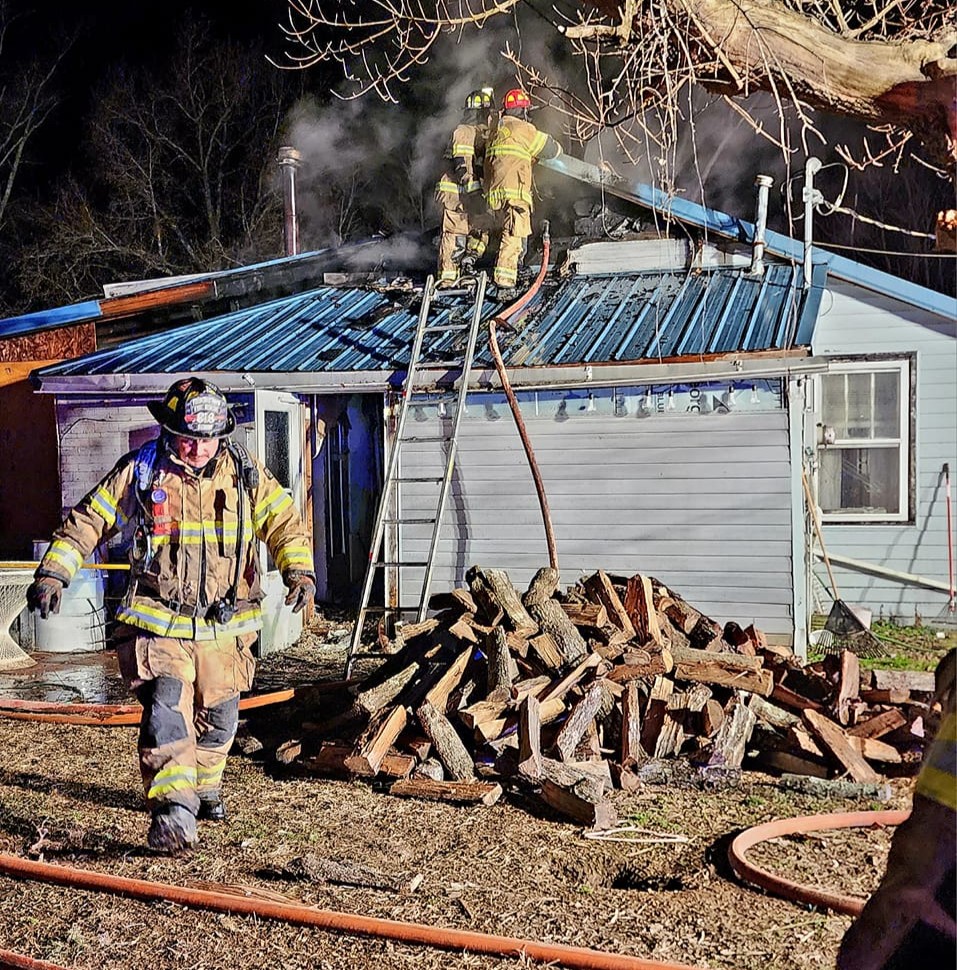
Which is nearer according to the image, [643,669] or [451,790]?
[451,790]

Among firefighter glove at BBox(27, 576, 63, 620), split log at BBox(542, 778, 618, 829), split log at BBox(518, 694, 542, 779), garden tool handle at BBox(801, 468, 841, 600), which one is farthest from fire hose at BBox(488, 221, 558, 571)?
firefighter glove at BBox(27, 576, 63, 620)

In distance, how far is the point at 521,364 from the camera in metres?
9.62

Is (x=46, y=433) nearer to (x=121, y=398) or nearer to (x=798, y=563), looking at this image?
(x=121, y=398)

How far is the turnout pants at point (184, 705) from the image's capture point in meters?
5.01

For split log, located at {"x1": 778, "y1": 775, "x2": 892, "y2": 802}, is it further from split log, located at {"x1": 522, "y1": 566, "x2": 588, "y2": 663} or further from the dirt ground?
split log, located at {"x1": 522, "y1": 566, "x2": 588, "y2": 663}

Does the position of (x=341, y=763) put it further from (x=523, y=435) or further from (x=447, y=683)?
(x=523, y=435)

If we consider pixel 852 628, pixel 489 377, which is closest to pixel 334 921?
pixel 489 377

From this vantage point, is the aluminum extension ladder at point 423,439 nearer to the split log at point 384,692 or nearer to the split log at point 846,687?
the split log at point 384,692

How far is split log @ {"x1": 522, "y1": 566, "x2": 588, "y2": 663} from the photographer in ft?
22.1

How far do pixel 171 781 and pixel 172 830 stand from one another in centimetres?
21

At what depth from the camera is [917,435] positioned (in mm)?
10781

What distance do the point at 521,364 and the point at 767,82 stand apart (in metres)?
5.29

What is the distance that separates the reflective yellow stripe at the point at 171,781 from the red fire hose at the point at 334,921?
18.6 inches

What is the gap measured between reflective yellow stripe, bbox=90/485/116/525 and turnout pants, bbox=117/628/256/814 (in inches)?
23.5
